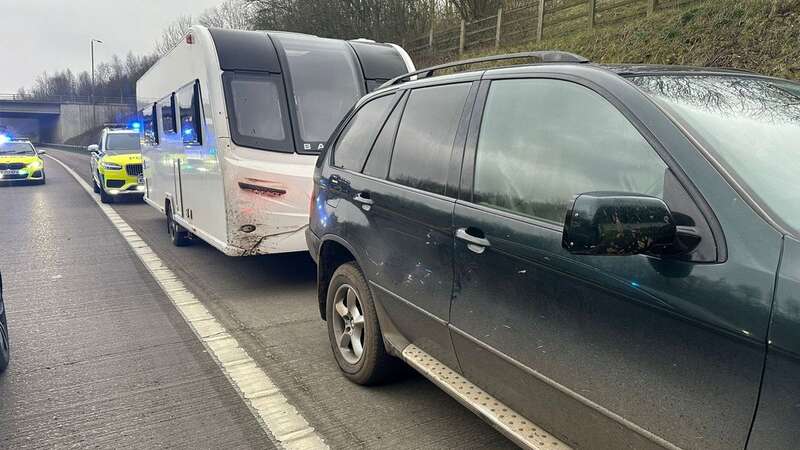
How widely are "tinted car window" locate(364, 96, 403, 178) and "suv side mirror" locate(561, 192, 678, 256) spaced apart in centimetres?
180

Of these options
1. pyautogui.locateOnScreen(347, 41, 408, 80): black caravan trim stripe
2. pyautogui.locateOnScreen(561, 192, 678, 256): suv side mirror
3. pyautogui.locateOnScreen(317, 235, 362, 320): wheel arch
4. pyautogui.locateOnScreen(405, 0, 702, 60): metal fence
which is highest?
pyautogui.locateOnScreen(405, 0, 702, 60): metal fence

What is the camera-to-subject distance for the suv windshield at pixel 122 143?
1557 centimetres

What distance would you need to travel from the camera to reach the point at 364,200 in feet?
11.7

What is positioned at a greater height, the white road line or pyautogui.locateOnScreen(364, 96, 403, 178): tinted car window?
pyautogui.locateOnScreen(364, 96, 403, 178): tinted car window

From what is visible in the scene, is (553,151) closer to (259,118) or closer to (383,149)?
(383,149)

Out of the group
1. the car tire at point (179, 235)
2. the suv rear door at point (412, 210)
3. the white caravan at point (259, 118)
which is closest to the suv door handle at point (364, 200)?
the suv rear door at point (412, 210)

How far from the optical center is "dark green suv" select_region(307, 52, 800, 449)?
164cm

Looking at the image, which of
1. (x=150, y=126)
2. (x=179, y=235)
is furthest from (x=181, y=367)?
(x=150, y=126)

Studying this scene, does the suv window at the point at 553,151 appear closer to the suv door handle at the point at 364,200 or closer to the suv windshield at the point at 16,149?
the suv door handle at the point at 364,200

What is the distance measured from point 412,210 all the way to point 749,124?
5.04 feet

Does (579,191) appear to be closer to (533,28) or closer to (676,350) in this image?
(676,350)

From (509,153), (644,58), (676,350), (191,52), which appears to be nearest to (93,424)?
(509,153)

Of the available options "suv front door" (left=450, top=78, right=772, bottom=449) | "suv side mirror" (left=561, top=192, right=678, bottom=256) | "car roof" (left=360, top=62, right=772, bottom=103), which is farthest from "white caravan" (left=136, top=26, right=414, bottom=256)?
"suv side mirror" (left=561, top=192, right=678, bottom=256)

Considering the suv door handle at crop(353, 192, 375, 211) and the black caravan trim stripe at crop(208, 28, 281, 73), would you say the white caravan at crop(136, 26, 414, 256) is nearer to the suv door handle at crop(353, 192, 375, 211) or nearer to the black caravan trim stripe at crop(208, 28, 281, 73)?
the black caravan trim stripe at crop(208, 28, 281, 73)
